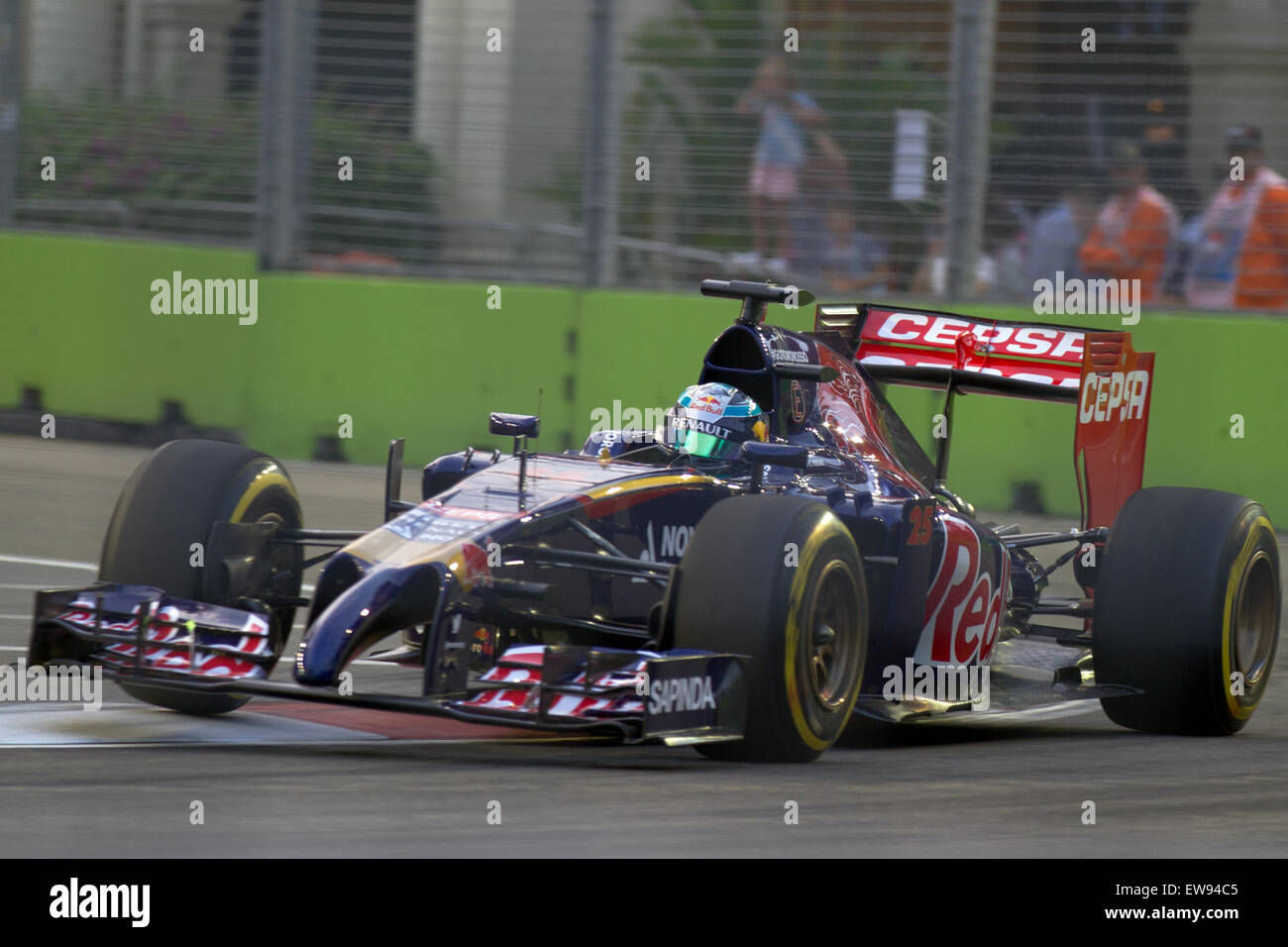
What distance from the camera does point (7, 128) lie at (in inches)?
631

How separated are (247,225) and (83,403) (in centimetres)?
186

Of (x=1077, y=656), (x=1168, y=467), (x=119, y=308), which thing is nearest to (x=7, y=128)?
(x=119, y=308)

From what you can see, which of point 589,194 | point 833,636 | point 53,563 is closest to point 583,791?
point 833,636

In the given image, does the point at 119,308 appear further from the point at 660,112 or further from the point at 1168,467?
the point at 1168,467

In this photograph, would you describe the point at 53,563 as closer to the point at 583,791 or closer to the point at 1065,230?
the point at 583,791

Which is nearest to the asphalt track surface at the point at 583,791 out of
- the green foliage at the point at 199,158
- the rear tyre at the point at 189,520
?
the rear tyre at the point at 189,520

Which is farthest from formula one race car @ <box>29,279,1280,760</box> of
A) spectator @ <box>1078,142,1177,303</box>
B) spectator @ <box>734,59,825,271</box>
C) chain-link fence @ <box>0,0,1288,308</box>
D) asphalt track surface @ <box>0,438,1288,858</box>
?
spectator @ <box>734,59,825,271</box>

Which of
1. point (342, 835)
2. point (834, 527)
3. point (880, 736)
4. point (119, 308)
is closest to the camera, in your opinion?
point (342, 835)

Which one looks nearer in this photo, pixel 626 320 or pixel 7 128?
pixel 626 320

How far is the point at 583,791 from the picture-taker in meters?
5.97

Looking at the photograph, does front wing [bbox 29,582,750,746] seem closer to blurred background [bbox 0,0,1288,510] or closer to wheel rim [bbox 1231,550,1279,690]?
wheel rim [bbox 1231,550,1279,690]

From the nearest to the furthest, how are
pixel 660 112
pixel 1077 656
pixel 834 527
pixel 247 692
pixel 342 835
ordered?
1. pixel 342 835
2. pixel 247 692
3. pixel 834 527
4. pixel 1077 656
5. pixel 660 112

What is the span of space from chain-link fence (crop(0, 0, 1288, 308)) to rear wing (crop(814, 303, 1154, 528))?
4.61 meters

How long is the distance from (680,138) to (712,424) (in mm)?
7443
